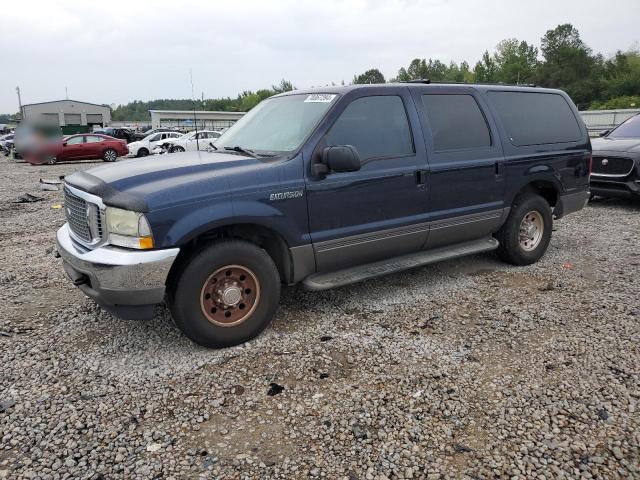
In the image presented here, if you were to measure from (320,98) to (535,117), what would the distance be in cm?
268

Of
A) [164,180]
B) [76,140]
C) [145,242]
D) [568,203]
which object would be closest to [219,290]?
[145,242]

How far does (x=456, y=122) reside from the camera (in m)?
4.84

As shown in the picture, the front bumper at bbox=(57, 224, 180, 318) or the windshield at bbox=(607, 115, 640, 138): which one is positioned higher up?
the windshield at bbox=(607, 115, 640, 138)

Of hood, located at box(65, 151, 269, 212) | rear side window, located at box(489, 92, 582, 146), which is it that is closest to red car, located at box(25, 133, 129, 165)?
hood, located at box(65, 151, 269, 212)

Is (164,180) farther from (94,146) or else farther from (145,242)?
(94,146)

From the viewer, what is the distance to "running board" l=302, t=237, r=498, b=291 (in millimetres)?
4074

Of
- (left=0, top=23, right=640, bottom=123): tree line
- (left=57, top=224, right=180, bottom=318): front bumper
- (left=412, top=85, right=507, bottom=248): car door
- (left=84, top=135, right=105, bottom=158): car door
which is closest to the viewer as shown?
(left=57, top=224, right=180, bottom=318): front bumper

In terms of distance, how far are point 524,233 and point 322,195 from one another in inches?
113

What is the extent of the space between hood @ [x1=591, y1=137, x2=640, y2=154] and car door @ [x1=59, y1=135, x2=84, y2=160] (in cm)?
2110

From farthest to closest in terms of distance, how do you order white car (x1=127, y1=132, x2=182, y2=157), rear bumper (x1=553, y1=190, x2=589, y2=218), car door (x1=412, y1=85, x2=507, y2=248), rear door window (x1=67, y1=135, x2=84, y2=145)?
white car (x1=127, y1=132, x2=182, y2=157) < rear door window (x1=67, y1=135, x2=84, y2=145) < rear bumper (x1=553, y1=190, x2=589, y2=218) < car door (x1=412, y1=85, x2=507, y2=248)

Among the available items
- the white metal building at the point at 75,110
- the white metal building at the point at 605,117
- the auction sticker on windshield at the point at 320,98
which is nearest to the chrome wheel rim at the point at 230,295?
the auction sticker on windshield at the point at 320,98

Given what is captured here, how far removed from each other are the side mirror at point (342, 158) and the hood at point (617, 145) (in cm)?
692

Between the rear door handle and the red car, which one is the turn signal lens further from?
the red car

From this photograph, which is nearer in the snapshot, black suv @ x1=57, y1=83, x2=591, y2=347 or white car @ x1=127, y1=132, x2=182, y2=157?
black suv @ x1=57, y1=83, x2=591, y2=347
